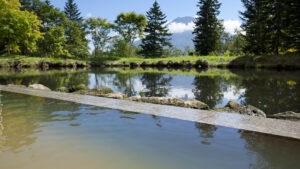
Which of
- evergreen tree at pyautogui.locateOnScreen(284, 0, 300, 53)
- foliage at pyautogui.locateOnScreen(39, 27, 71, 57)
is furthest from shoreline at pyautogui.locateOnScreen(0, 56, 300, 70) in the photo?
foliage at pyautogui.locateOnScreen(39, 27, 71, 57)

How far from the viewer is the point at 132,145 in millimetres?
3102

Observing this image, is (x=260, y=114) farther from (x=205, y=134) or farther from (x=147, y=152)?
(x=147, y=152)

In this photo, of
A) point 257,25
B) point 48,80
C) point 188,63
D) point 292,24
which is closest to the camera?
point 48,80

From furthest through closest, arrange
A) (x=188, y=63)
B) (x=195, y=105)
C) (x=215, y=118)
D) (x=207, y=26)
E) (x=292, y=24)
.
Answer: (x=207, y=26)
(x=188, y=63)
(x=292, y=24)
(x=195, y=105)
(x=215, y=118)

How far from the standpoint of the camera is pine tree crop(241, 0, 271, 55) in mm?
30297

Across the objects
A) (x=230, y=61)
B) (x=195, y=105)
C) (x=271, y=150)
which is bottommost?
(x=271, y=150)

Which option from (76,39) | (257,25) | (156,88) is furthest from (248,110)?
(76,39)

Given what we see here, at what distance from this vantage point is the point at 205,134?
138 inches

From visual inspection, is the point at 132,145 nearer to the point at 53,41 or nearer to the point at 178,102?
the point at 178,102

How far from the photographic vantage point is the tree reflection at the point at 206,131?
3.29 metres

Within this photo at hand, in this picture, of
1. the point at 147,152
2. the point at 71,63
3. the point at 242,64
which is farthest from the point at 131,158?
the point at 71,63

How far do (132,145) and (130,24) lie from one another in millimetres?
44428

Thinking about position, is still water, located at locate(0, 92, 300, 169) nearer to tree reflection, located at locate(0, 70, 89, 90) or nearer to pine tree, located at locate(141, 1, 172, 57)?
tree reflection, located at locate(0, 70, 89, 90)

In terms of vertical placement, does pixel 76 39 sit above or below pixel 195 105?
above
